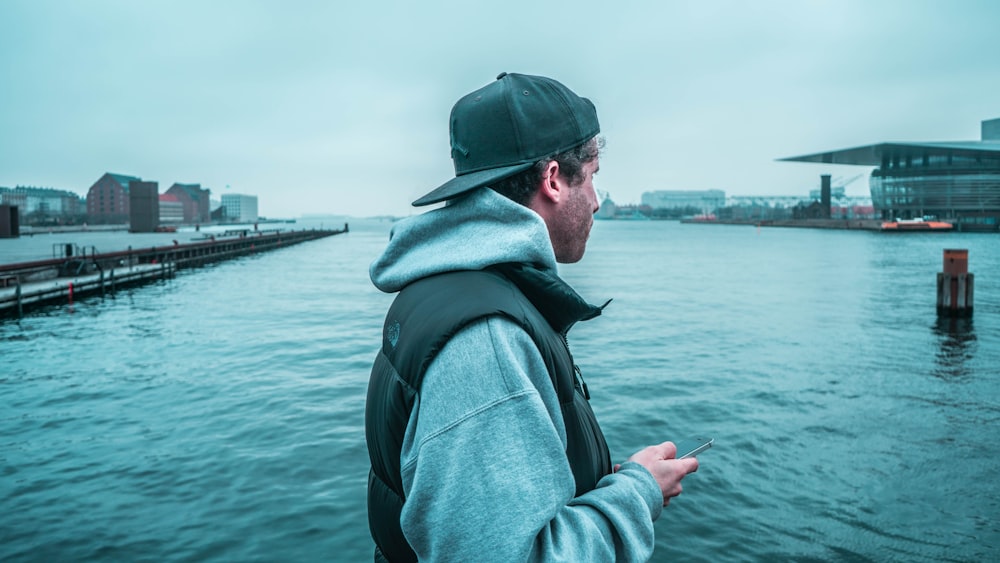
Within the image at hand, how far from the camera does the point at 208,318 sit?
73.9 feet

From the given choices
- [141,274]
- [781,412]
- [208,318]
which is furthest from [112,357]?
[141,274]

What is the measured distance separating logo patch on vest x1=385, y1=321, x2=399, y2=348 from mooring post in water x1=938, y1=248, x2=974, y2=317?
2302cm

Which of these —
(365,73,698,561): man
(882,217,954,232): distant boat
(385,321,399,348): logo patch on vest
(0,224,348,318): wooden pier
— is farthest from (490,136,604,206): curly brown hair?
(882,217,954,232): distant boat

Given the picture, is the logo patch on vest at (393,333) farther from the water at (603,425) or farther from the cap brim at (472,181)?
the water at (603,425)

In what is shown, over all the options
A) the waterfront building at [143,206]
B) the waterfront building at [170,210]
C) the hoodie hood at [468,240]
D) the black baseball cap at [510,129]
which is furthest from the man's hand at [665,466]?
the waterfront building at [170,210]

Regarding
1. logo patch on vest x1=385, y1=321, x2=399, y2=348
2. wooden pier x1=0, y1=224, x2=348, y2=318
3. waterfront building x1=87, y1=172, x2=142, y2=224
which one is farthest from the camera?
waterfront building x1=87, y1=172, x2=142, y2=224

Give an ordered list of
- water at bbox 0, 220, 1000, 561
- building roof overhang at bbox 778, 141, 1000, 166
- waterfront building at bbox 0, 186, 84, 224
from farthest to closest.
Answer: waterfront building at bbox 0, 186, 84, 224, building roof overhang at bbox 778, 141, 1000, 166, water at bbox 0, 220, 1000, 561

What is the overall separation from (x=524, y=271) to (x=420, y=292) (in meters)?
0.23

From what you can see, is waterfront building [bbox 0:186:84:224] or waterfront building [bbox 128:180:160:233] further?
waterfront building [bbox 0:186:84:224]

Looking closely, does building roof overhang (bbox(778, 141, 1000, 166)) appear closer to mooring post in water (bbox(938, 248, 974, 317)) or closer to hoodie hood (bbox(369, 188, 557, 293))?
mooring post in water (bbox(938, 248, 974, 317))

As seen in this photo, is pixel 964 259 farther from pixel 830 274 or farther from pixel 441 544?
pixel 441 544

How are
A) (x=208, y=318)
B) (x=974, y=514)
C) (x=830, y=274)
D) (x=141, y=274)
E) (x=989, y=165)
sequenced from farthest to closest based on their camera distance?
1. (x=989, y=165)
2. (x=830, y=274)
3. (x=141, y=274)
4. (x=208, y=318)
5. (x=974, y=514)

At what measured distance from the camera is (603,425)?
10.3m

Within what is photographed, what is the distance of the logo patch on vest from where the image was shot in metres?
1.54
